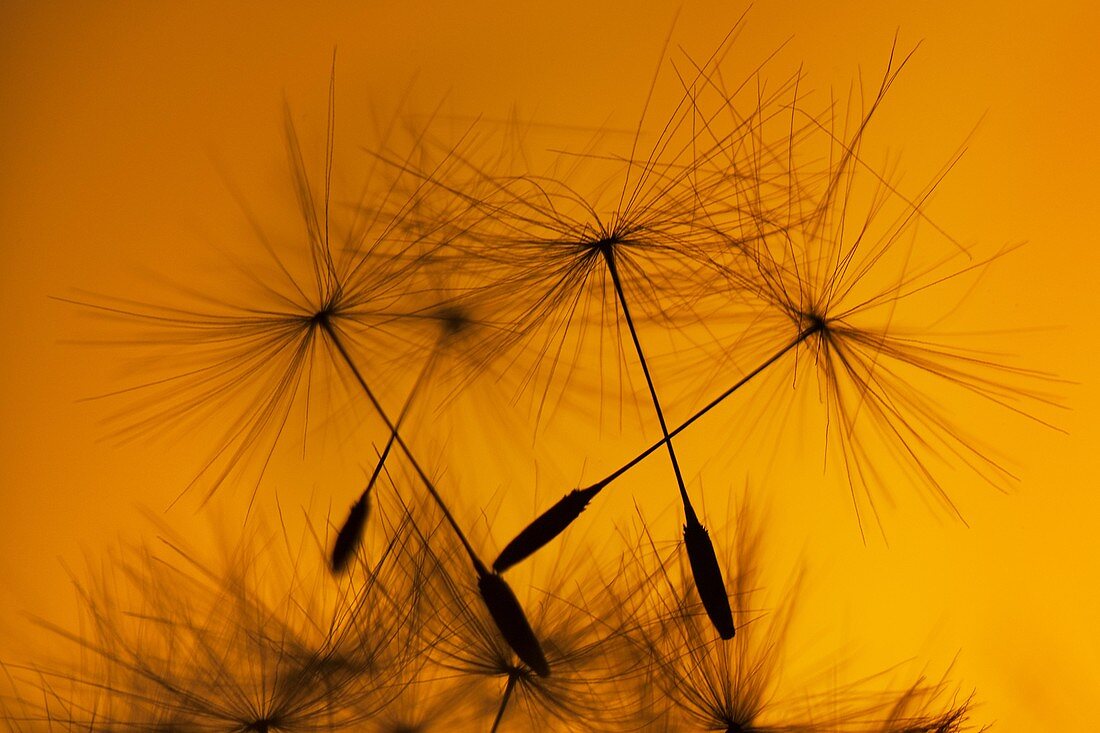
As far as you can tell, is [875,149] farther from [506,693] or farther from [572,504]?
[506,693]

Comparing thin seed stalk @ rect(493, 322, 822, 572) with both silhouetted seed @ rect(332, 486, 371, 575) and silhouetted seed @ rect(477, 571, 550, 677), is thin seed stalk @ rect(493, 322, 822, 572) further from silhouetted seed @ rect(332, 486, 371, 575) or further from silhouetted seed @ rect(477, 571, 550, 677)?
silhouetted seed @ rect(332, 486, 371, 575)

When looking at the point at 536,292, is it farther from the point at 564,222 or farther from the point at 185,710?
the point at 185,710

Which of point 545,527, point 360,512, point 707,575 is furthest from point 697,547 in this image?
point 360,512

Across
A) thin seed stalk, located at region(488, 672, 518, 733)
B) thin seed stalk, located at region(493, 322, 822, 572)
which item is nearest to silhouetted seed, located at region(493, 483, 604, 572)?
thin seed stalk, located at region(493, 322, 822, 572)

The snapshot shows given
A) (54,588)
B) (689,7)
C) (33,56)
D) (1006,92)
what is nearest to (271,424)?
(54,588)

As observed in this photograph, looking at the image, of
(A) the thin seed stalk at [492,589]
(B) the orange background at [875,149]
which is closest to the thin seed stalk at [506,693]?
(A) the thin seed stalk at [492,589]

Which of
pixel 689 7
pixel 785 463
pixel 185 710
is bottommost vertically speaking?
pixel 185 710
